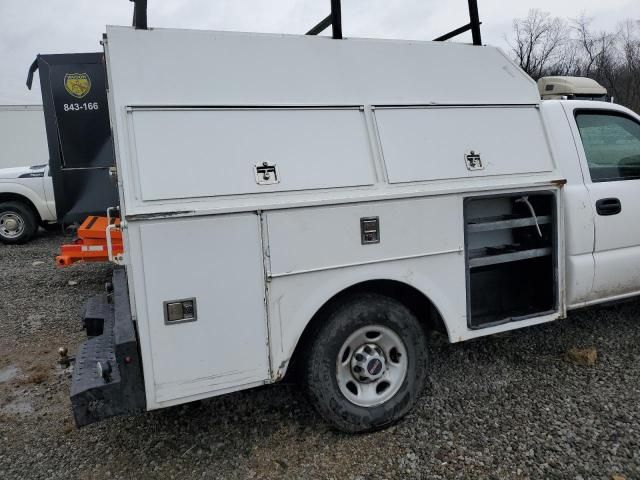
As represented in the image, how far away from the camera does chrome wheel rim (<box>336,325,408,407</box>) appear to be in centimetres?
329

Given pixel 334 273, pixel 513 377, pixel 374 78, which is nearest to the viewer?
pixel 334 273

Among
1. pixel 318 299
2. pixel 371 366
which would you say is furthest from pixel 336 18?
pixel 371 366

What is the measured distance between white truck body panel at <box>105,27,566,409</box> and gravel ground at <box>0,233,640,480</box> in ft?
1.76

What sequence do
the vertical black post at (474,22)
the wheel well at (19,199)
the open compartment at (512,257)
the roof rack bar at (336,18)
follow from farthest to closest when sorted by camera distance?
the wheel well at (19,199), the vertical black post at (474,22), the open compartment at (512,257), the roof rack bar at (336,18)

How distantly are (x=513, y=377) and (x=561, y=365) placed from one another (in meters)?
0.44

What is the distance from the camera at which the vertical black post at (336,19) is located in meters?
3.54

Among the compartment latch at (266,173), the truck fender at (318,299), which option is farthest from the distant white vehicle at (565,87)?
the compartment latch at (266,173)

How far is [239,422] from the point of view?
141 inches

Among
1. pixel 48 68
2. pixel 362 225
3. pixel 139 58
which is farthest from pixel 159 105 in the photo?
pixel 48 68

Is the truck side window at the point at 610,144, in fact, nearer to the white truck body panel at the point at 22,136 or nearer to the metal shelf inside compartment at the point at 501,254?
the metal shelf inside compartment at the point at 501,254

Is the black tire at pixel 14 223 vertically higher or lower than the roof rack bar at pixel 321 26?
lower

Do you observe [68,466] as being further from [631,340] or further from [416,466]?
[631,340]

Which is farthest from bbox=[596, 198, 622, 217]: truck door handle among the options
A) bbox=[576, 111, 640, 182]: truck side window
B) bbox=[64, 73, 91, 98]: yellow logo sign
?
bbox=[64, 73, 91, 98]: yellow logo sign

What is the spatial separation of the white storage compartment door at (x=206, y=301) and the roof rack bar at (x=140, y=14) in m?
1.18
